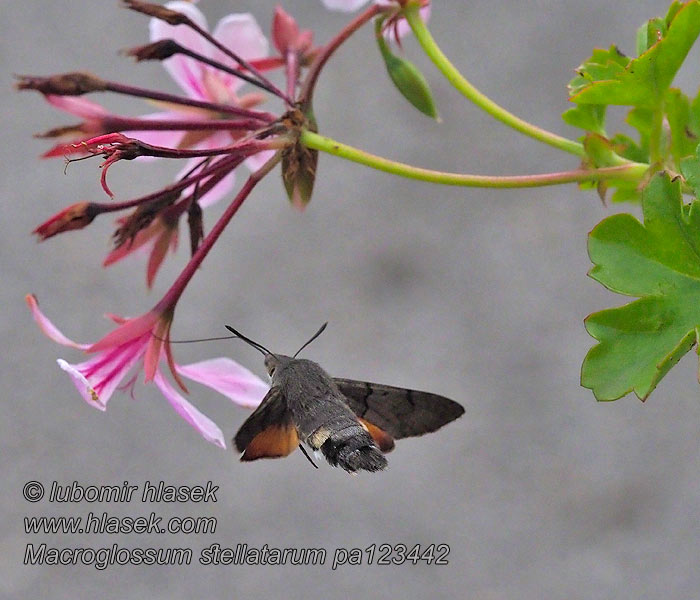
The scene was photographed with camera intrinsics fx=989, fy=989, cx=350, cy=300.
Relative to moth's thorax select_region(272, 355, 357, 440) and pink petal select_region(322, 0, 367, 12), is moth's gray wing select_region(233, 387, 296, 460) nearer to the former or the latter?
moth's thorax select_region(272, 355, 357, 440)

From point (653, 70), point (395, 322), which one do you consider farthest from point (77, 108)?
point (395, 322)

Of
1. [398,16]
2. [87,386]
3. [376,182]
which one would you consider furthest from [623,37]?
[87,386]

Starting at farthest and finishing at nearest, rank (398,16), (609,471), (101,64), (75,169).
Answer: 1. (101,64)
2. (75,169)
3. (609,471)
4. (398,16)

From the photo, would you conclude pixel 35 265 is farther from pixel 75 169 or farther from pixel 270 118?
pixel 270 118

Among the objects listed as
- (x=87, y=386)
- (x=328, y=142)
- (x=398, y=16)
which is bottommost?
(x=87, y=386)

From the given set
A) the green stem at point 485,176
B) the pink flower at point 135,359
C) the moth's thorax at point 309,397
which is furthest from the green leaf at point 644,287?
the pink flower at point 135,359

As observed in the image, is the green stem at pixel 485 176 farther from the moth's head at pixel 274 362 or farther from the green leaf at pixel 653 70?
the moth's head at pixel 274 362
